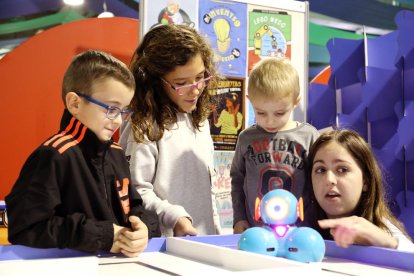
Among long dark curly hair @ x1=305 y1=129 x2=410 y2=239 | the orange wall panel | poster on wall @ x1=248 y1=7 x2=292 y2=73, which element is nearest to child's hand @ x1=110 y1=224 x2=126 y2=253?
long dark curly hair @ x1=305 y1=129 x2=410 y2=239

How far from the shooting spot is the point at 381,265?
3.18 ft

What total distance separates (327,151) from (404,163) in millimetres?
1049

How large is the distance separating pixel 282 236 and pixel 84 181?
0.45 m

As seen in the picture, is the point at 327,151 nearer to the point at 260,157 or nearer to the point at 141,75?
the point at 260,157

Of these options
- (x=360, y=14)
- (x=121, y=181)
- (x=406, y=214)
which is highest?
(x=360, y=14)

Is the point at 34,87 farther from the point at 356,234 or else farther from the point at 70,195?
the point at 356,234

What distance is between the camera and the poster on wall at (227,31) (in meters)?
2.66

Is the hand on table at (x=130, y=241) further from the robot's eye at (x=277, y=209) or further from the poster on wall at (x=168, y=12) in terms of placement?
the poster on wall at (x=168, y=12)

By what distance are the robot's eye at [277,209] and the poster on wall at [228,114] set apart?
1.59 metres

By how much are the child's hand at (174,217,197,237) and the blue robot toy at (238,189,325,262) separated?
324mm

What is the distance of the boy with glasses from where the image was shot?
97 centimetres

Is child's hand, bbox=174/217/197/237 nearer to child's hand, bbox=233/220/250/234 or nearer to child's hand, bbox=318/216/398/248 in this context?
child's hand, bbox=233/220/250/234

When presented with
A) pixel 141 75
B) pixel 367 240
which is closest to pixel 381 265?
pixel 367 240

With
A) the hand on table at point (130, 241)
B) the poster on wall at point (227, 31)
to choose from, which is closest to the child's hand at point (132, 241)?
the hand on table at point (130, 241)
